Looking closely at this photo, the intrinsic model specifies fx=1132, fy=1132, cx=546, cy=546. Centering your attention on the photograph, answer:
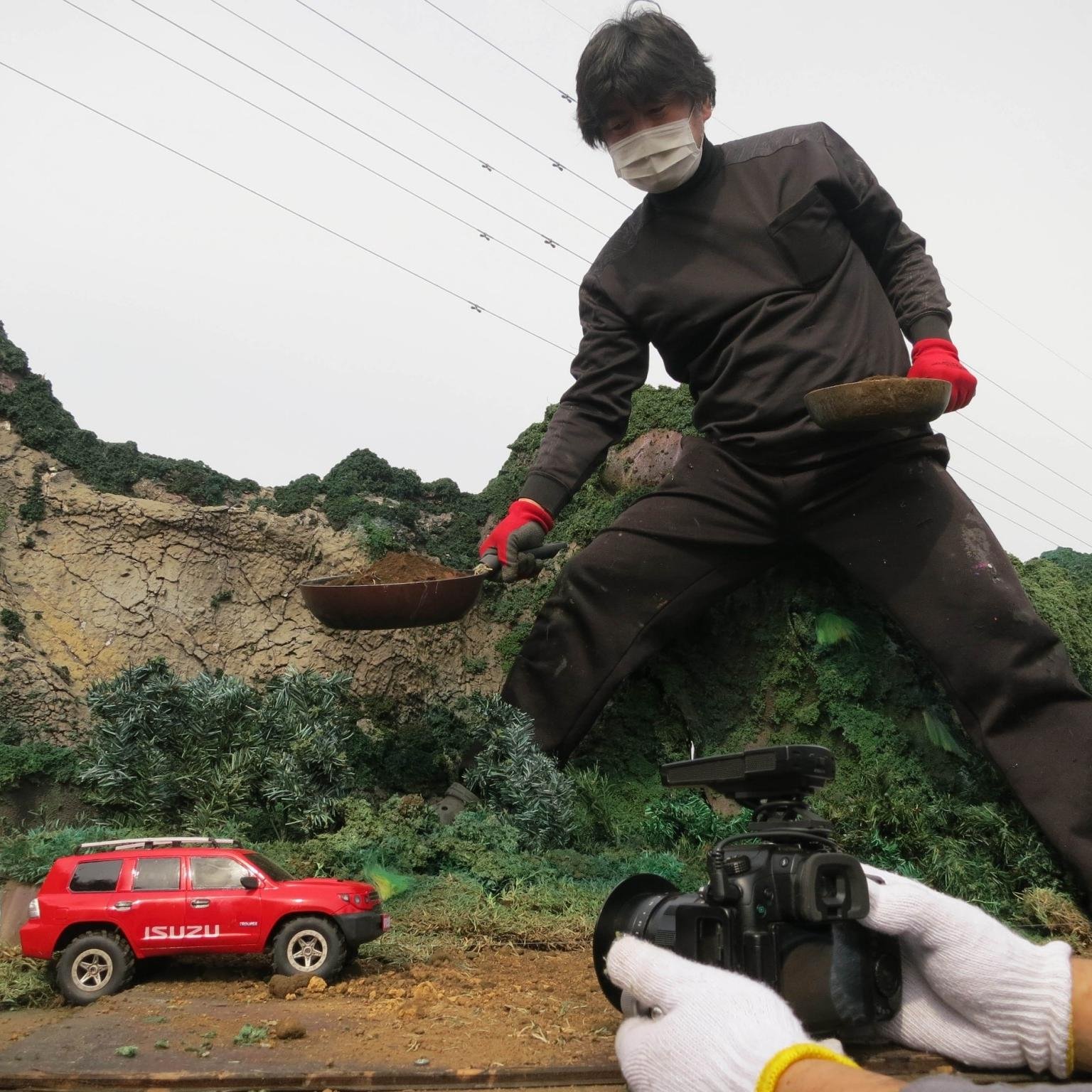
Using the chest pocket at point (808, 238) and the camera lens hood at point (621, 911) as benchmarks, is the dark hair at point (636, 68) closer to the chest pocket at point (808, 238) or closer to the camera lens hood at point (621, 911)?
the chest pocket at point (808, 238)

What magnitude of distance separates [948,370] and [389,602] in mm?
2495

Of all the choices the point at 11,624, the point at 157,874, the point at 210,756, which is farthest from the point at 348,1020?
the point at 11,624

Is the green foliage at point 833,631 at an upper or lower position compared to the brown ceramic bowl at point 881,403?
lower

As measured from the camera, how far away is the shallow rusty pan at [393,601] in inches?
192

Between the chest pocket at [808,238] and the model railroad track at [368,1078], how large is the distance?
336cm

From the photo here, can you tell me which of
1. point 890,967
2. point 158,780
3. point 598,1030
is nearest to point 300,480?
point 158,780

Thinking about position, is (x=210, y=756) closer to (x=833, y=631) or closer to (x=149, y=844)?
(x=149, y=844)

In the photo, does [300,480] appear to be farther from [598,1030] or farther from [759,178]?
[598,1030]

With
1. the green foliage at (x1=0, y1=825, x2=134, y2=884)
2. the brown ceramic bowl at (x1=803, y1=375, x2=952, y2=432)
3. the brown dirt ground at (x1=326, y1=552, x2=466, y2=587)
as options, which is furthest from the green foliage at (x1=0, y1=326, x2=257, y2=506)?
the brown ceramic bowl at (x1=803, y1=375, x2=952, y2=432)

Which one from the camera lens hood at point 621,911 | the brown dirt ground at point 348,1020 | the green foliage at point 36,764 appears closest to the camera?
the camera lens hood at point 621,911

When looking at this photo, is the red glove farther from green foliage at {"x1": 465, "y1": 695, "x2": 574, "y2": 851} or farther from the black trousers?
green foliage at {"x1": 465, "y1": 695, "x2": 574, "y2": 851}

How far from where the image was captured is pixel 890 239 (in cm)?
516

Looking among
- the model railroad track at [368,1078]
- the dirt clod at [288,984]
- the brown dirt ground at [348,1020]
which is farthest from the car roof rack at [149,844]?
the model railroad track at [368,1078]

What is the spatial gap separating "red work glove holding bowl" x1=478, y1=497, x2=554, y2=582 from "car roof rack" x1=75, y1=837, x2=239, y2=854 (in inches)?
69.7
